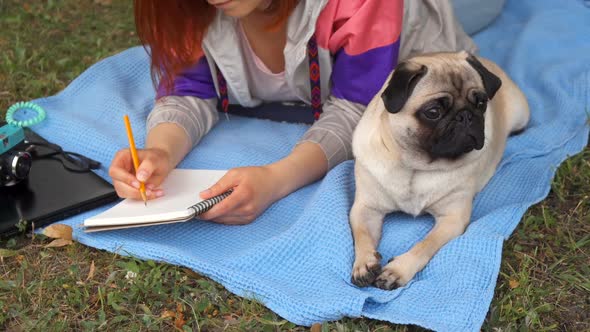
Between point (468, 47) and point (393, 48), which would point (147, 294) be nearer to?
point (393, 48)

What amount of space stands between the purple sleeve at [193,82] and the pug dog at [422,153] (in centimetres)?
80

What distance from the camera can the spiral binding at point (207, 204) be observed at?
2.30 m

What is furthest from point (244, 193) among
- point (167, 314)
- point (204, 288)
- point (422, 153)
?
point (422, 153)

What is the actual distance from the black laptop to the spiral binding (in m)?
0.46

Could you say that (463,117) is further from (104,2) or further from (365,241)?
(104,2)

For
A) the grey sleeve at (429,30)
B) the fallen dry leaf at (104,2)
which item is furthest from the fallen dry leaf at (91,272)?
the fallen dry leaf at (104,2)

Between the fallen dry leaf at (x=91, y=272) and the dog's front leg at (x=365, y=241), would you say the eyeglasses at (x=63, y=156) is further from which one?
the dog's front leg at (x=365, y=241)

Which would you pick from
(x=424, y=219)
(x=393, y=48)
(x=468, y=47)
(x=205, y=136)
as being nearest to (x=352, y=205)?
(x=424, y=219)

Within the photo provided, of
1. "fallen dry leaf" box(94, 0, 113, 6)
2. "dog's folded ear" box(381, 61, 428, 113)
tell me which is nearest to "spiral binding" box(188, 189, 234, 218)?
"dog's folded ear" box(381, 61, 428, 113)

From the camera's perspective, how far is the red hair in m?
2.62

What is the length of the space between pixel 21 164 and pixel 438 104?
1423 millimetres

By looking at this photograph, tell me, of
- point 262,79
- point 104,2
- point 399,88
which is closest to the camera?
point 399,88

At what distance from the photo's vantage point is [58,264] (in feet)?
7.80

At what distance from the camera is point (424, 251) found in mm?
2230
